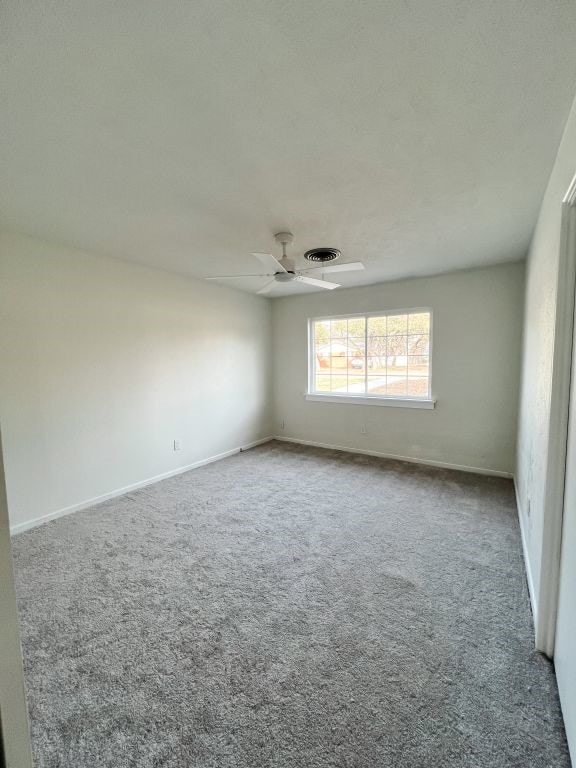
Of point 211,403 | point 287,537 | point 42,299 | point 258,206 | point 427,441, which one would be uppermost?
point 258,206

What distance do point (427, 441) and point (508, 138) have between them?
132 inches

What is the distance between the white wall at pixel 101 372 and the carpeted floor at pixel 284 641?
Result: 1.76ft

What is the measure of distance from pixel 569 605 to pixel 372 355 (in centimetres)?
364

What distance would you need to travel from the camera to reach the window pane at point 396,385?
445 cm

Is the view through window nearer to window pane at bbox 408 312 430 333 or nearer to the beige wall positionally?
window pane at bbox 408 312 430 333

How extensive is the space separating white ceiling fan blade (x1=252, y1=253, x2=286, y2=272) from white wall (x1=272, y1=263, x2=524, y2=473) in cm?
219

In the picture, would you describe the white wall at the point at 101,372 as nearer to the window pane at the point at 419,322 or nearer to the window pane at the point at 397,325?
the window pane at the point at 397,325

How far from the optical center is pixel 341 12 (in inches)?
39.1

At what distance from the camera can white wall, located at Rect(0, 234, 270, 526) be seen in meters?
2.66

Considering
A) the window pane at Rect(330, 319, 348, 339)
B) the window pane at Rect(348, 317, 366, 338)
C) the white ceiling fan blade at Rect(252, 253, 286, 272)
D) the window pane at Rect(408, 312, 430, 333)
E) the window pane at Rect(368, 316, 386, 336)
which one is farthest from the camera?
the window pane at Rect(330, 319, 348, 339)

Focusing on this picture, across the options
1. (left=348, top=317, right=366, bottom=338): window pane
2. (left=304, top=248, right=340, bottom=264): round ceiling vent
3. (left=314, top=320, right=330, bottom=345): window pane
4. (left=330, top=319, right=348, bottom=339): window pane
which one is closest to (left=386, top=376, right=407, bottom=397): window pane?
(left=348, top=317, right=366, bottom=338): window pane

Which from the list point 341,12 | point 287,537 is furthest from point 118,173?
point 287,537

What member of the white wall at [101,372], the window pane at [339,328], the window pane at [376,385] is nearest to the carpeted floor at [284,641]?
the white wall at [101,372]

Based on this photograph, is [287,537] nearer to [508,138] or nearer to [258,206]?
[258,206]
